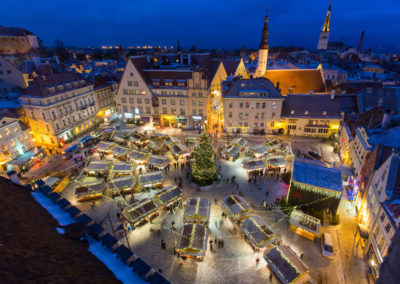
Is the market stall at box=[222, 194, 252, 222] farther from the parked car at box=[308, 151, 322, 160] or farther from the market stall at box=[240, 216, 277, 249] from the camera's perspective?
the parked car at box=[308, 151, 322, 160]

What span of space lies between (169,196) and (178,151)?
12.3 metres

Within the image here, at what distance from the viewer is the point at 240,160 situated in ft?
120

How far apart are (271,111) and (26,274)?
45.2 meters

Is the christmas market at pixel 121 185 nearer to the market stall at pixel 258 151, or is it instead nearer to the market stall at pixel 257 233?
the market stall at pixel 257 233

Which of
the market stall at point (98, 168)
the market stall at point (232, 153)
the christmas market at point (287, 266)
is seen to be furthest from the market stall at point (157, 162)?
the christmas market at point (287, 266)

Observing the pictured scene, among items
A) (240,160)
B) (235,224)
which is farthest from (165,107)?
(235,224)

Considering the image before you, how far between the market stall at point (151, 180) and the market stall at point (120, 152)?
353 inches

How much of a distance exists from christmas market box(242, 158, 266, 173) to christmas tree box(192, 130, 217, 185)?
19.2 feet

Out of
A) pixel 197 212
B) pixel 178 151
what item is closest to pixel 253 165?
pixel 197 212

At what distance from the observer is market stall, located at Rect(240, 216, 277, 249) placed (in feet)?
66.2

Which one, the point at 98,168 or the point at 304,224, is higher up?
the point at 98,168

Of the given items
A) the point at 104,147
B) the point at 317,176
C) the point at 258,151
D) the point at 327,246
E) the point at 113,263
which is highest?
the point at 113,263

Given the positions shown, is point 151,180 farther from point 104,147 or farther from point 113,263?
point 113,263

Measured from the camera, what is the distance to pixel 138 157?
35.3m
